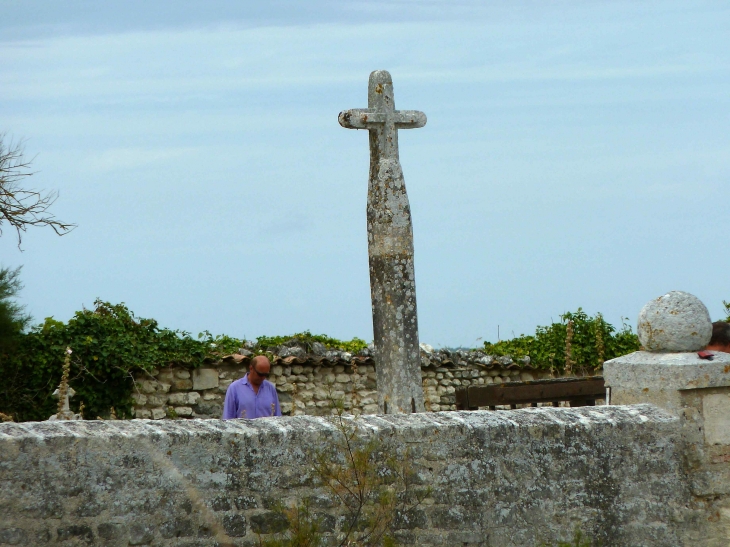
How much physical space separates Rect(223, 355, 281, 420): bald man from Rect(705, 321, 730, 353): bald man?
3.49 m

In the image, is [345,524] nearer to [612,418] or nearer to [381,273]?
[612,418]

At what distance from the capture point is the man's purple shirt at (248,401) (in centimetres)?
775

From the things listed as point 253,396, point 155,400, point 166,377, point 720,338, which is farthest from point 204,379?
point 720,338

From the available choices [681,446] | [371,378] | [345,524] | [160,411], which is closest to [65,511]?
[345,524]

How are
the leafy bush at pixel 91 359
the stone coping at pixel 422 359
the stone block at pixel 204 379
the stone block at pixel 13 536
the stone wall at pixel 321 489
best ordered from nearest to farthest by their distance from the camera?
the stone block at pixel 13 536, the stone wall at pixel 321 489, the leafy bush at pixel 91 359, the stone block at pixel 204 379, the stone coping at pixel 422 359

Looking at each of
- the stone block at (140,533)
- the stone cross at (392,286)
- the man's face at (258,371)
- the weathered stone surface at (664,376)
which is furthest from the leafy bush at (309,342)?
the stone block at (140,533)

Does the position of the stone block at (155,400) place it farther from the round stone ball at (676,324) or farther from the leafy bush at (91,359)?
the round stone ball at (676,324)

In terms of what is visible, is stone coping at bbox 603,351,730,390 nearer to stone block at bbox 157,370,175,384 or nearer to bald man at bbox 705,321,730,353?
bald man at bbox 705,321,730,353

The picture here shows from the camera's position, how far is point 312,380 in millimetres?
13383

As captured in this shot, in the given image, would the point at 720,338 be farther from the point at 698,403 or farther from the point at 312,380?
the point at 312,380

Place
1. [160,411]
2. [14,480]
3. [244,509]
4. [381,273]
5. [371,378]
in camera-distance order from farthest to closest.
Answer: [371,378]
[160,411]
[381,273]
[244,509]
[14,480]

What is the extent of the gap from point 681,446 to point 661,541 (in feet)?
1.86

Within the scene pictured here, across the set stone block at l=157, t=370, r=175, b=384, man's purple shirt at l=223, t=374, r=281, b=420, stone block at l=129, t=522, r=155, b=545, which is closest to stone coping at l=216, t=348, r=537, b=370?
stone block at l=157, t=370, r=175, b=384

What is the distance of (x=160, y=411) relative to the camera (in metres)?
12.5
